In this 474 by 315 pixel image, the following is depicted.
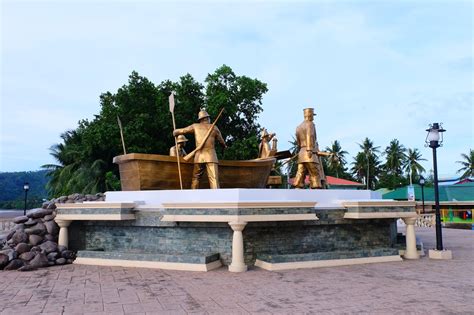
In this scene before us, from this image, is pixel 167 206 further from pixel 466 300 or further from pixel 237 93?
pixel 237 93

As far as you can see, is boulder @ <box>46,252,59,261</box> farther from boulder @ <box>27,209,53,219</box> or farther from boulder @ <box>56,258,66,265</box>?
boulder @ <box>27,209,53,219</box>

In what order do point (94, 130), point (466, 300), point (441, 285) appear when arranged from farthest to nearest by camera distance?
point (94, 130) < point (441, 285) < point (466, 300)

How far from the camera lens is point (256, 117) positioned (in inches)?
966

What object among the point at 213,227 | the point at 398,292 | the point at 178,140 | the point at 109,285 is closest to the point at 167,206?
the point at 213,227

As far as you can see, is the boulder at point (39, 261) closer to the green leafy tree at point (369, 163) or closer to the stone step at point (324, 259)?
the stone step at point (324, 259)

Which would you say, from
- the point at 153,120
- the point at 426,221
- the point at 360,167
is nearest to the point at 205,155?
the point at 153,120

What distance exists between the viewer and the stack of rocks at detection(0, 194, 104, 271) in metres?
8.47

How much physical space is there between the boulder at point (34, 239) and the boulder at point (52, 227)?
14.3 inches

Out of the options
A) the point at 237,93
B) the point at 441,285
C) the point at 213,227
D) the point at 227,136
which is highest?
the point at 237,93

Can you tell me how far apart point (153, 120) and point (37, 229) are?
12558 millimetres

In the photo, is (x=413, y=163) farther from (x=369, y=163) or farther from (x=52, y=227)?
(x=52, y=227)

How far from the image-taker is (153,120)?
2177 centimetres

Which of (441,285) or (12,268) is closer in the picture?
(441,285)

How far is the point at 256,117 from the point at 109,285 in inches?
740
